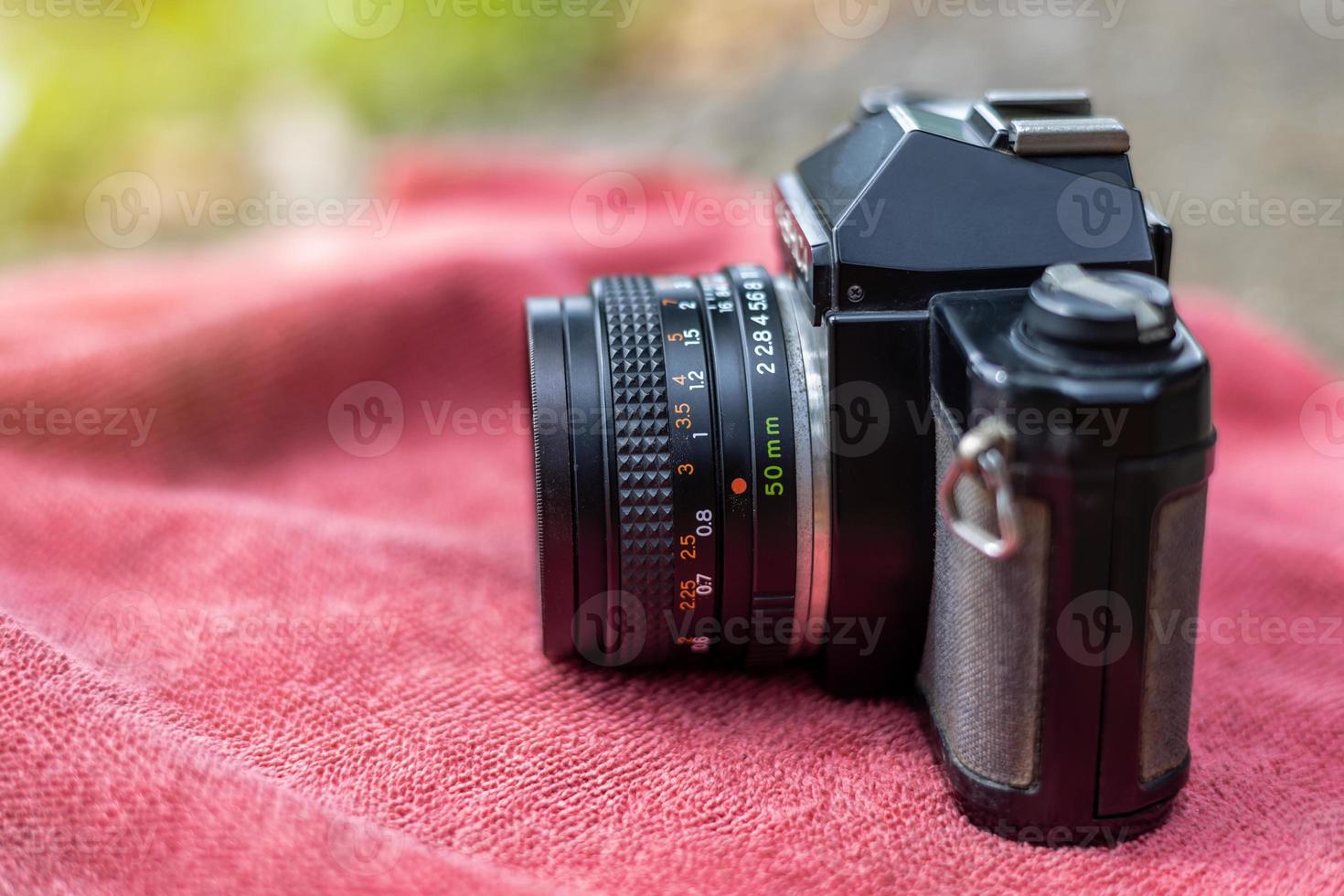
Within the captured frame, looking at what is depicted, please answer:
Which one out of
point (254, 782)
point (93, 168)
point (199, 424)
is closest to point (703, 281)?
point (254, 782)

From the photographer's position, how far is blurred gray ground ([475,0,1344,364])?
1.50 m

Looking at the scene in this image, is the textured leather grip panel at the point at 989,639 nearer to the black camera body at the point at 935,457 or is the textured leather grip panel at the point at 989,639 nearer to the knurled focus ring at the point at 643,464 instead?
the black camera body at the point at 935,457

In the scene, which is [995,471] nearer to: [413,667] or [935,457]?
[935,457]

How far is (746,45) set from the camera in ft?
6.91

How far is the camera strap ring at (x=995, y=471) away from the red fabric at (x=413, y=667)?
0.17 meters

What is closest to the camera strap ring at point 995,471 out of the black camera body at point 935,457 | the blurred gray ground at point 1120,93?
the black camera body at point 935,457

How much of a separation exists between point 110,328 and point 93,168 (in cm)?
94

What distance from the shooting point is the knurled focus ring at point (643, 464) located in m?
0.69

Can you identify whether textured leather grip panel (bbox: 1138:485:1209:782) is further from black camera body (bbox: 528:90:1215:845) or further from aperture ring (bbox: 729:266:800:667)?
aperture ring (bbox: 729:266:800:667)

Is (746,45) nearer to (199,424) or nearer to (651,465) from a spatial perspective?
(199,424)

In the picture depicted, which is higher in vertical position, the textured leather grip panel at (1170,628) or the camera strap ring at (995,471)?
the camera strap ring at (995,471)

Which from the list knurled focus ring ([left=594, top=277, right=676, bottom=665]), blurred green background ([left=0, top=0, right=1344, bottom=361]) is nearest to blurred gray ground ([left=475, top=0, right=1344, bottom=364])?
blurred green background ([left=0, top=0, right=1344, bottom=361])

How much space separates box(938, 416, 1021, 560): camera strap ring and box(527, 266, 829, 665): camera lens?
126 millimetres

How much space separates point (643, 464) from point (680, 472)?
0.02 meters
